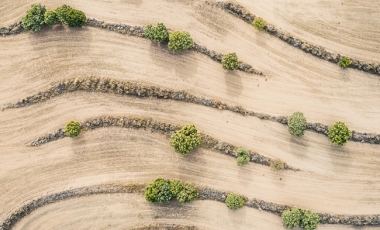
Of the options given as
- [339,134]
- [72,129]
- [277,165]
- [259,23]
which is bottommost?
[277,165]

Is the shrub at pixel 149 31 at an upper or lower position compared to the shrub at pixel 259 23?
lower

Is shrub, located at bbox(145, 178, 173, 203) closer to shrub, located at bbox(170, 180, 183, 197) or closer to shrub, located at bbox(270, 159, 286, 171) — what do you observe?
shrub, located at bbox(170, 180, 183, 197)

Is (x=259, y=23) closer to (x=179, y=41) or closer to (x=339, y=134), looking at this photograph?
(x=179, y=41)

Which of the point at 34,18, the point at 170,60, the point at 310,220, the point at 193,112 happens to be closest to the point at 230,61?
the point at 170,60

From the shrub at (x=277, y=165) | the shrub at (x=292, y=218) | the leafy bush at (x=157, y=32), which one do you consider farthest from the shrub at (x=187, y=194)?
the leafy bush at (x=157, y=32)

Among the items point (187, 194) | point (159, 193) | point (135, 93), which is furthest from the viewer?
point (135, 93)

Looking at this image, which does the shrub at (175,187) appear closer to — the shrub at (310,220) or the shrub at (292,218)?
the shrub at (292,218)
